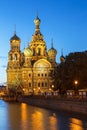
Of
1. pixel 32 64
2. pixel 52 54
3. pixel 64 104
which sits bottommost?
pixel 64 104

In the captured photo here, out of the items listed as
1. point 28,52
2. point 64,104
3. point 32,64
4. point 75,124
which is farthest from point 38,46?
point 75,124

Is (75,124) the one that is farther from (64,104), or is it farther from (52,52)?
(52,52)

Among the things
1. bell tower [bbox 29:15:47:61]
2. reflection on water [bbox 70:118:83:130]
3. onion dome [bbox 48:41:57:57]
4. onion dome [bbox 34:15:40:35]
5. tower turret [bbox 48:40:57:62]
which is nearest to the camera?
reflection on water [bbox 70:118:83:130]

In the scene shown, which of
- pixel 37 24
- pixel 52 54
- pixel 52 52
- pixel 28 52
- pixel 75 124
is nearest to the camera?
pixel 75 124

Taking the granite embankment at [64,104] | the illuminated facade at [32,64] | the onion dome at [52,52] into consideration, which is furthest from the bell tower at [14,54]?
the granite embankment at [64,104]

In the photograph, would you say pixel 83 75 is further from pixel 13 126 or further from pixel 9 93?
pixel 9 93

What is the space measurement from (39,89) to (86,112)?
8653 centimetres

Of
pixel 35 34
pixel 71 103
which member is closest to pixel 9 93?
pixel 35 34

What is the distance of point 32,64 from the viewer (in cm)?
14825

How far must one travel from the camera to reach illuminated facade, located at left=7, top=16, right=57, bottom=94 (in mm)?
146125

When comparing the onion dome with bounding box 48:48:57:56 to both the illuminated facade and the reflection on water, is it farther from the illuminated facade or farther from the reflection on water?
the reflection on water

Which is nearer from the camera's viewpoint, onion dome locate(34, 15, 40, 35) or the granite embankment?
the granite embankment

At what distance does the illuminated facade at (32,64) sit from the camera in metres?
146

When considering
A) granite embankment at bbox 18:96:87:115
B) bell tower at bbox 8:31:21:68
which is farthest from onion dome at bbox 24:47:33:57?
granite embankment at bbox 18:96:87:115
